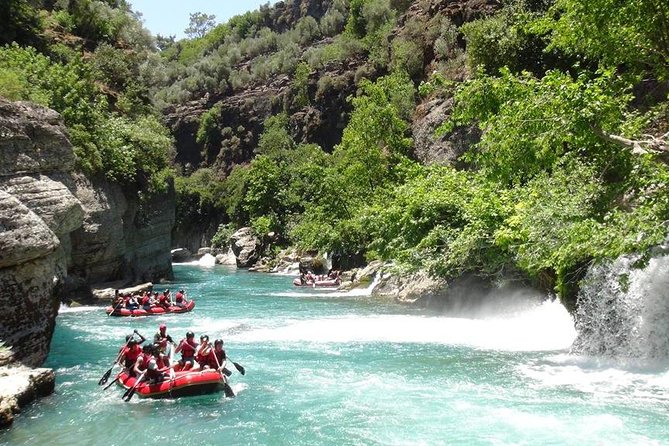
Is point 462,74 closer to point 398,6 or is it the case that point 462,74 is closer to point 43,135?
point 43,135

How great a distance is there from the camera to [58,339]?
1864 cm

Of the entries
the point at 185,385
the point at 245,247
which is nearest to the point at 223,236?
the point at 245,247

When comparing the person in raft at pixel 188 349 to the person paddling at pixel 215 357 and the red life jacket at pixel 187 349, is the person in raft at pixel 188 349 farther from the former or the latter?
the person paddling at pixel 215 357

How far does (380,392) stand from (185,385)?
Result: 4077mm

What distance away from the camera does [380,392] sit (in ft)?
41.1

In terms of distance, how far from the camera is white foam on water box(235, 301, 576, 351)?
17422 mm

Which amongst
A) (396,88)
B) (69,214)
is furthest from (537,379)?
(396,88)

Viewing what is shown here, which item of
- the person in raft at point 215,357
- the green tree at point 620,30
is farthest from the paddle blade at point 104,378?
the green tree at point 620,30

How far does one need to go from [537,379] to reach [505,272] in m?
8.67

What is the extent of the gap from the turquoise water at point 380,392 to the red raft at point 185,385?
168 mm

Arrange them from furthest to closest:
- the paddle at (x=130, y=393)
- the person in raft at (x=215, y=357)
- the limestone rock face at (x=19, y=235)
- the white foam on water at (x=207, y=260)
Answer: the white foam on water at (x=207, y=260)
the person in raft at (x=215, y=357)
the limestone rock face at (x=19, y=235)
the paddle at (x=130, y=393)

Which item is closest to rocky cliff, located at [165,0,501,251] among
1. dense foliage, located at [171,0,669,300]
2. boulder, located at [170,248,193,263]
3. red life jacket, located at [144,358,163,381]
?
dense foliage, located at [171,0,669,300]

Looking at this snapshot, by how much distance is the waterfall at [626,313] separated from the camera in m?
13.8

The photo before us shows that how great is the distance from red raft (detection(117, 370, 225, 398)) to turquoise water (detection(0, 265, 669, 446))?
6.6 inches
